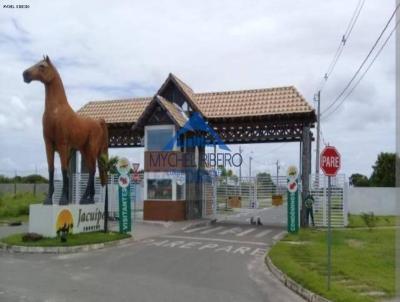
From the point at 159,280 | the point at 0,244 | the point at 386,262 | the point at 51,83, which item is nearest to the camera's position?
the point at 159,280

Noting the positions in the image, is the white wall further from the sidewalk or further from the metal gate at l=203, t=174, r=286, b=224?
the sidewalk

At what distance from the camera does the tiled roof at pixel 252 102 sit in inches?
1010

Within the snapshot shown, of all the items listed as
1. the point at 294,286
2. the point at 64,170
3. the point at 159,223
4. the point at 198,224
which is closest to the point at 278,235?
the point at 198,224

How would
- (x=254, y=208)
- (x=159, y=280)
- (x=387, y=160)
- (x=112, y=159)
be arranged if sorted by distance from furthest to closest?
1. (x=387, y=160)
2. (x=254, y=208)
3. (x=112, y=159)
4. (x=159, y=280)

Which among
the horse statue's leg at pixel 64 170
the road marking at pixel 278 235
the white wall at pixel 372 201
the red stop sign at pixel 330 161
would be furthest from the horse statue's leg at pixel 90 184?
the white wall at pixel 372 201

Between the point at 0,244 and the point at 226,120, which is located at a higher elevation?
the point at 226,120

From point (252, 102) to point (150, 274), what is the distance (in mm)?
16310

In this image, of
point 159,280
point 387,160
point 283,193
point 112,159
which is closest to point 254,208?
point 283,193

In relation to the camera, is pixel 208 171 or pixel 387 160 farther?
pixel 387 160

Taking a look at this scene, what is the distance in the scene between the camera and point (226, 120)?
26672mm

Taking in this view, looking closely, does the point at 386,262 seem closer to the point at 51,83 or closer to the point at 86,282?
the point at 86,282

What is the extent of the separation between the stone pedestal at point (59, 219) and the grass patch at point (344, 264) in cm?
767

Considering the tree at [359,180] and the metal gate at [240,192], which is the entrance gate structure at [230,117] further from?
the tree at [359,180]

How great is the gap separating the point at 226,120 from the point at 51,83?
34.6 ft
